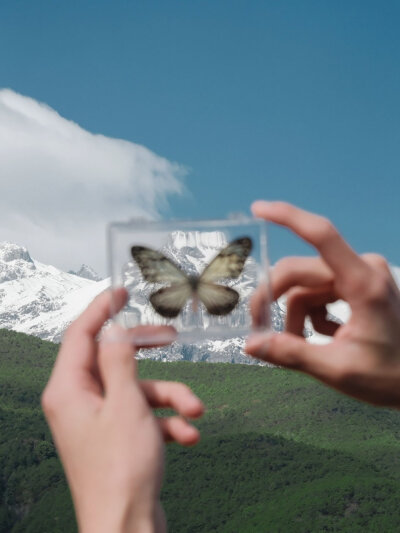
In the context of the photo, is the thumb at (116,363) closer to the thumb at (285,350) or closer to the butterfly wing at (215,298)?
the thumb at (285,350)

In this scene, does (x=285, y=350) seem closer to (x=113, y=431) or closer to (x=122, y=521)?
(x=113, y=431)

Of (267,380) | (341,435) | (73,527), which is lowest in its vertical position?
(73,527)

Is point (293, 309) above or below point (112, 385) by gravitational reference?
above

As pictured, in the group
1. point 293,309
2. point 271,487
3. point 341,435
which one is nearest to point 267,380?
point 341,435

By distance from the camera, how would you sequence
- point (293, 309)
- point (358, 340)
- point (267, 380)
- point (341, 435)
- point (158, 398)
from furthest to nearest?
point (267, 380), point (341, 435), point (293, 309), point (358, 340), point (158, 398)

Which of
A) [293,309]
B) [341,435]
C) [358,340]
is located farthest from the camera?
[341,435]

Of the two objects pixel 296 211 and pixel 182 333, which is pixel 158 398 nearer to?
pixel 182 333
